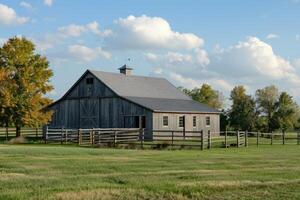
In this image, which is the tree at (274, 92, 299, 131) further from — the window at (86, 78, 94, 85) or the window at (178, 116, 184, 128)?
the window at (86, 78, 94, 85)

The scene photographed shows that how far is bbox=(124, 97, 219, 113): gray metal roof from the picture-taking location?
172 feet

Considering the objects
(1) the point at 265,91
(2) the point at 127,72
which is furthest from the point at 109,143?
(1) the point at 265,91

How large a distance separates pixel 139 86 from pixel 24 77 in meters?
12.8

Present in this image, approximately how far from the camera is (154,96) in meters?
58.5

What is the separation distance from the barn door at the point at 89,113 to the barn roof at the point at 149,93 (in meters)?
2.64

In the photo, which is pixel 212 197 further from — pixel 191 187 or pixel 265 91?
pixel 265 91

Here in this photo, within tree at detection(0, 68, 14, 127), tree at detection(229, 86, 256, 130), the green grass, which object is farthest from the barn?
the green grass

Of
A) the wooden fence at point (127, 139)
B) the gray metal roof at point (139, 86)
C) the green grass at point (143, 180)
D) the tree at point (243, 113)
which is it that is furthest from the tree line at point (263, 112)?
the green grass at point (143, 180)

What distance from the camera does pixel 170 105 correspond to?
5553cm

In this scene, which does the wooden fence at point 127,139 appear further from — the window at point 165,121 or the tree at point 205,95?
the tree at point 205,95

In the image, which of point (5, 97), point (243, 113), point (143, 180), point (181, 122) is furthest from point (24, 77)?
point (243, 113)

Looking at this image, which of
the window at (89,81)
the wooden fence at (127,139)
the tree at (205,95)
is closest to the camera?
the wooden fence at (127,139)

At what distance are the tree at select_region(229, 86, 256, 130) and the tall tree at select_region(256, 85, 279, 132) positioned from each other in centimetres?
151

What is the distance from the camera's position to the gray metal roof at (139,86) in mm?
55528
